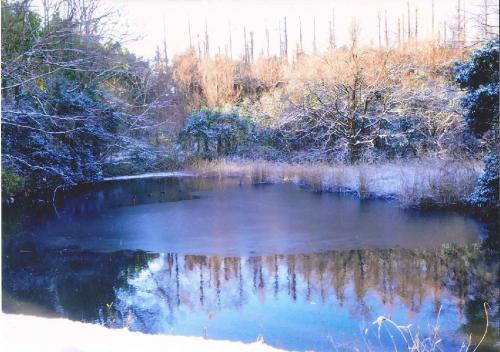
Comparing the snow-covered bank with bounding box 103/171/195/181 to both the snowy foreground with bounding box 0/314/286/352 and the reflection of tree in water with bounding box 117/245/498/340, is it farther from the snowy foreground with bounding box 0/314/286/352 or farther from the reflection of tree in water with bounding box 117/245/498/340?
the snowy foreground with bounding box 0/314/286/352

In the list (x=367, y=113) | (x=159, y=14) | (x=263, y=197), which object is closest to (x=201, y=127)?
(x=367, y=113)

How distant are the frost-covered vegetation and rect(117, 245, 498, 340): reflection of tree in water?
1858mm

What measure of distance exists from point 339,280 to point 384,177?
14.5 feet

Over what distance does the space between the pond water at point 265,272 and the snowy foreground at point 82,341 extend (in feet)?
3.41

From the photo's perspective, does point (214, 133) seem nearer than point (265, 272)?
No

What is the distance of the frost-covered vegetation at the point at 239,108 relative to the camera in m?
5.52

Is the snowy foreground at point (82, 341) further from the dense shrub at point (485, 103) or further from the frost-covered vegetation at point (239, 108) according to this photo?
the dense shrub at point (485, 103)

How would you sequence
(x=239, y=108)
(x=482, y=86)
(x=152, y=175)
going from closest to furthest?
(x=482, y=86) → (x=152, y=175) → (x=239, y=108)

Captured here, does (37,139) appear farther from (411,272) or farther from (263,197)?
(411,272)

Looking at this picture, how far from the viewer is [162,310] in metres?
3.26

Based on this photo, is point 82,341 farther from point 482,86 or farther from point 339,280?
point 482,86

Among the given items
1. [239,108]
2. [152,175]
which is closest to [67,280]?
[152,175]

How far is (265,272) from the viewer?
396 cm

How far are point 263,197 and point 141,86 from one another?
6.19 meters
